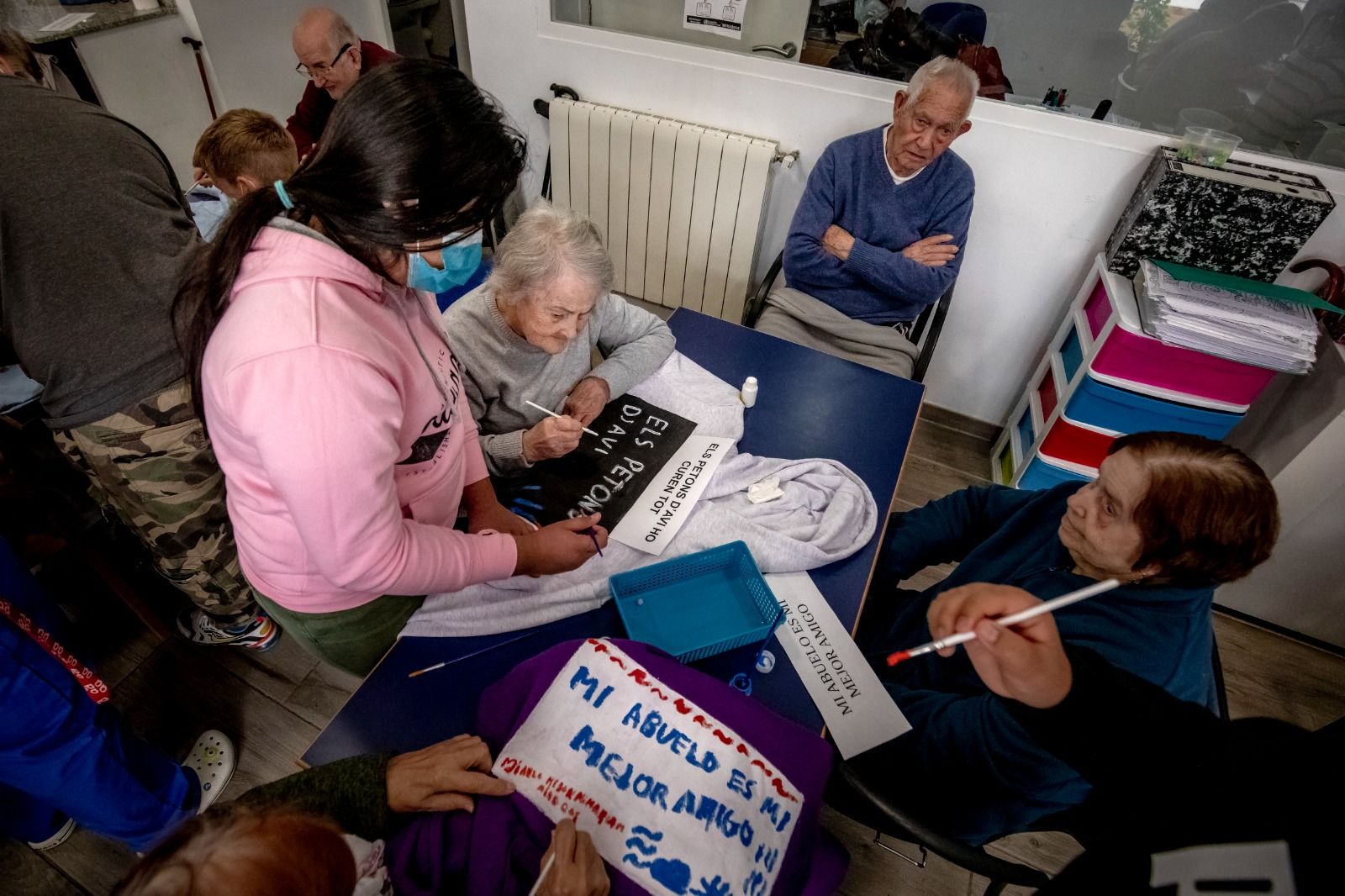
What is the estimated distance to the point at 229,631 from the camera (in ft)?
6.49

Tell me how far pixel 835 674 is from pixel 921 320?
1.81 metres

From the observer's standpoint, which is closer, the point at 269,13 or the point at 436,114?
the point at 436,114

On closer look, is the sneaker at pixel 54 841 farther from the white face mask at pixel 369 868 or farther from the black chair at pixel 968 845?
the black chair at pixel 968 845

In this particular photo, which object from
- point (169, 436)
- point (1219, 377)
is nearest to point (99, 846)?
point (169, 436)

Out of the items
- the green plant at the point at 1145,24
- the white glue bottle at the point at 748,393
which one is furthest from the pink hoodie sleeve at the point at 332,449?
the green plant at the point at 1145,24

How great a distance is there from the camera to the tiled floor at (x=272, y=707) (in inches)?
64.6

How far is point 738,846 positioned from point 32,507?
77.9 inches

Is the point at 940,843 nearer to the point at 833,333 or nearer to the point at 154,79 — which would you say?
the point at 833,333

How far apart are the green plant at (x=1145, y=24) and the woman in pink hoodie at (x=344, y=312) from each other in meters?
3.34

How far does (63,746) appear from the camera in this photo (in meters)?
1.27

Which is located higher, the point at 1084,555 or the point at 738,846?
the point at 1084,555

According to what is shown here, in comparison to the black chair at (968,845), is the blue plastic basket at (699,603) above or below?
above

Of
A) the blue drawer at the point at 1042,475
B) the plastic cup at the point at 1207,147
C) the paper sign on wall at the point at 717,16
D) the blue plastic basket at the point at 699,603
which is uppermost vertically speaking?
the paper sign on wall at the point at 717,16

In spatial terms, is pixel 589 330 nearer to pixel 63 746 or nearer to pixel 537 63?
pixel 63 746
